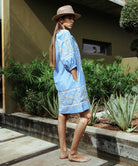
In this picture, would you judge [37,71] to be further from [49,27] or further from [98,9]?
[98,9]

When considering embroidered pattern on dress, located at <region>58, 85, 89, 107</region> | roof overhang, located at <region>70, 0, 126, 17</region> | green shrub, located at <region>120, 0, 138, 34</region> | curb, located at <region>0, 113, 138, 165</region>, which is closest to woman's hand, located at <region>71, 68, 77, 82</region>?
embroidered pattern on dress, located at <region>58, 85, 89, 107</region>

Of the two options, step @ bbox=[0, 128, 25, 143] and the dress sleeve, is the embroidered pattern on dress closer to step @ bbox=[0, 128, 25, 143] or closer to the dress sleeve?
the dress sleeve

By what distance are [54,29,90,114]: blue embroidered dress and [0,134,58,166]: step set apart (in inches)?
32.9

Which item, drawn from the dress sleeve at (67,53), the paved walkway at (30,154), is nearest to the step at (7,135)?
the paved walkway at (30,154)

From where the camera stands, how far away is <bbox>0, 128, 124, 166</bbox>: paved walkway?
247 cm

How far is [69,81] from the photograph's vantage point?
2355mm

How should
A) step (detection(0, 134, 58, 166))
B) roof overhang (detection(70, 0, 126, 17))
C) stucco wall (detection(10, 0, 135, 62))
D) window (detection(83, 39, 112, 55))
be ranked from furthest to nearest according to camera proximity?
window (detection(83, 39, 112, 55))
roof overhang (detection(70, 0, 126, 17))
stucco wall (detection(10, 0, 135, 62))
step (detection(0, 134, 58, 166))

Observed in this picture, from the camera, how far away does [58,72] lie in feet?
8.16

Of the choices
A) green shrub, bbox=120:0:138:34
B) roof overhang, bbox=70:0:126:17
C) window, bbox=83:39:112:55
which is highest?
roof overhang, bbox=70:0:126:17

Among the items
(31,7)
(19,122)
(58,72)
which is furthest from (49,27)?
(58,72)

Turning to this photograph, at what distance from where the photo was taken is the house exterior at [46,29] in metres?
5.13

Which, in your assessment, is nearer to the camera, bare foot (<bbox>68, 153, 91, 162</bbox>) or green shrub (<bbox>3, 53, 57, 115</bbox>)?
bare foot (<bbox>68, 153, 91, 162</bbox>)

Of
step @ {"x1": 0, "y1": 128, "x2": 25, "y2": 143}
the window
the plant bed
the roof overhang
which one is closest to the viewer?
the plant bed

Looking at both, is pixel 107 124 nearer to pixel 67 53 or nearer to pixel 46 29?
pixel 67 53
